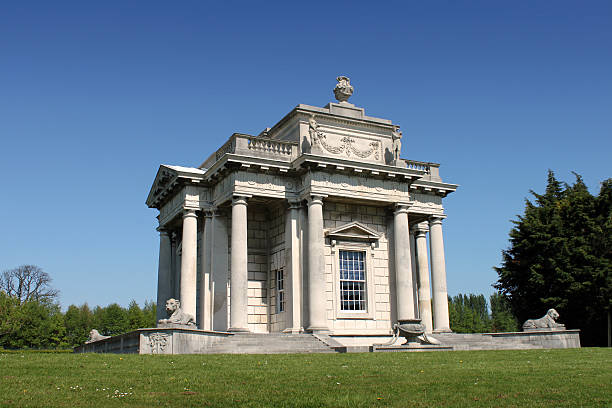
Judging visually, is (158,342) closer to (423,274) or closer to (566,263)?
(423,274)

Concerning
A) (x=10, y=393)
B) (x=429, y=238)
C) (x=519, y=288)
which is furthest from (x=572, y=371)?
(x=519, y=288)

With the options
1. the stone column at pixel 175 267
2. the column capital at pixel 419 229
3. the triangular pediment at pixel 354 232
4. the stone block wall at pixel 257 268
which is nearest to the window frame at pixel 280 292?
the stone block wall at pixel 257 268

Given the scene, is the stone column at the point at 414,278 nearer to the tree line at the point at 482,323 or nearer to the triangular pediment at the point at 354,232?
the triangular pediment at the point at 354,232

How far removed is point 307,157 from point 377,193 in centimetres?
497

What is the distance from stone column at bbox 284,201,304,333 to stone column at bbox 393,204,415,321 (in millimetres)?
5646

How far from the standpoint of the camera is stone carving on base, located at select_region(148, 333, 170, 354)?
24.2 meters

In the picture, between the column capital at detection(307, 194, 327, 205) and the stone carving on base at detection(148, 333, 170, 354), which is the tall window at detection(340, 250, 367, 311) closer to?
the column capital at detection(307, 194, 327, 205)

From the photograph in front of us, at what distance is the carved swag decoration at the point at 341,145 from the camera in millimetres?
33031

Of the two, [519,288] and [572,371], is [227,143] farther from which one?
[519,288]

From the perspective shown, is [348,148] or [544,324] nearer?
[544,324]

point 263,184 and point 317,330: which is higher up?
point 263,184

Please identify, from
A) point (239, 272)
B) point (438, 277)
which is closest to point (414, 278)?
point (438, 277)

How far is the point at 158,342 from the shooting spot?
24.4 metres

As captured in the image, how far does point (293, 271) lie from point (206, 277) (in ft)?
16.7
